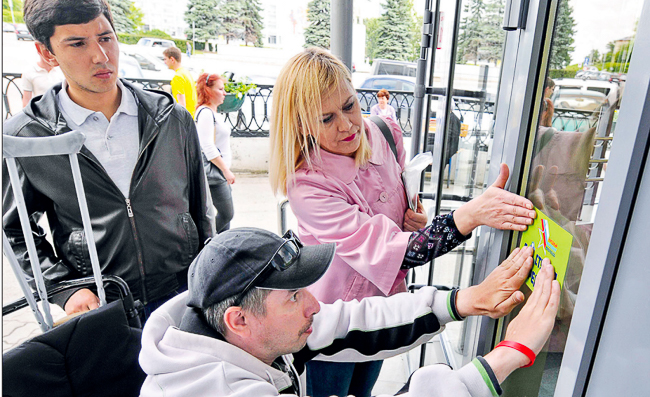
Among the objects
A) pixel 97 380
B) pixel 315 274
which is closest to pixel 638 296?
pixel 315 274

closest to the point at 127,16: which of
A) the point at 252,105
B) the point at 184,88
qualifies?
the point at 252,105

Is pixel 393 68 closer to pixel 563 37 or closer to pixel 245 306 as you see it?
pixel 563 37

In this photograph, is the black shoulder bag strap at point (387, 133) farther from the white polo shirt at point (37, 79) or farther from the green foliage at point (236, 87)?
the white polo shirt at point (37, 79)

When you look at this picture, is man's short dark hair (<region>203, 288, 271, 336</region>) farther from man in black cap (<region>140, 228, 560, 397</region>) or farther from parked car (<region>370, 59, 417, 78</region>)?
parked car (<region>370, 59, 417, 78</region>)

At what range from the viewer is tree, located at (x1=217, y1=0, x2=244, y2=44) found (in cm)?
973

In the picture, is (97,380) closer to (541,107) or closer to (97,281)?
(97,281)

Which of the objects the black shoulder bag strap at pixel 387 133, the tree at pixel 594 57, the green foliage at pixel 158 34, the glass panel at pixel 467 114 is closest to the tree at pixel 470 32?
the glass panel at pixel 467 114

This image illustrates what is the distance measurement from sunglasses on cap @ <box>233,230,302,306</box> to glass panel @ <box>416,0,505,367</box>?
1.78 ft

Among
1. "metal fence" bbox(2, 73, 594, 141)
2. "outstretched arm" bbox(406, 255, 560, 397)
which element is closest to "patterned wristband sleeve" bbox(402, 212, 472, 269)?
"outstretched arm" bbox(406, 255, 560, 397)

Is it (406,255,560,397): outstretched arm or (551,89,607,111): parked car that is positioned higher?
(551,89,607,111): parked car

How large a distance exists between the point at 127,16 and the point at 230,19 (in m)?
2.11

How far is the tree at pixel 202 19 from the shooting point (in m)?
9.77

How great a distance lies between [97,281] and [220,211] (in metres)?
2.22

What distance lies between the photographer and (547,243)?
81 cm
